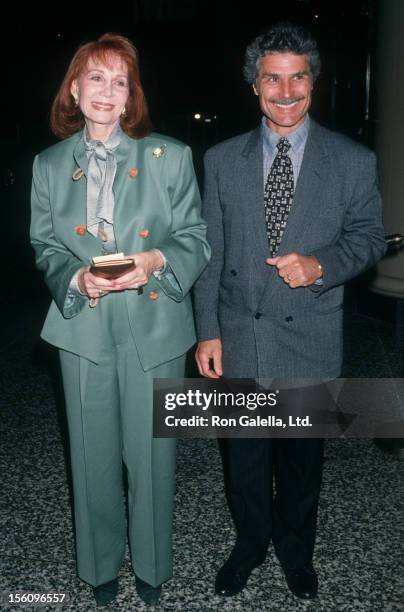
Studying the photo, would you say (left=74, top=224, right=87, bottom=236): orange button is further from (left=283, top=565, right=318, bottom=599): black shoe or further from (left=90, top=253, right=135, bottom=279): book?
(left=283, top=565, right=318, bottom=599): black shoe

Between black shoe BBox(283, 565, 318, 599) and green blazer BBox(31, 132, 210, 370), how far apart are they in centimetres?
92

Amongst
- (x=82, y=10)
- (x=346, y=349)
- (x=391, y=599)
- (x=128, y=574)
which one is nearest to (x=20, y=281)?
(x=346, y=349)

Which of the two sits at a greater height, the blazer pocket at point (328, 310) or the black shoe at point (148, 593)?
the blazer pocket at point (328, 310)

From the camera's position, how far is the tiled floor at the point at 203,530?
2.24 m

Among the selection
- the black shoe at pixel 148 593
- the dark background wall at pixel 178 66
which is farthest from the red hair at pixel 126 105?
the dark background wall at pixel 178 66

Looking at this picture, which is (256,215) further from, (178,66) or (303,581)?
(178,66)

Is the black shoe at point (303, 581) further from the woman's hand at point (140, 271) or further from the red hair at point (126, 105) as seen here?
the red hair at point (126, 105)

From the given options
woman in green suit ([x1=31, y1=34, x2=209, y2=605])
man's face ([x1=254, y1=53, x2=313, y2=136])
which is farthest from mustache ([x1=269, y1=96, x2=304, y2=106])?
woman in green suit ([x1=31, y1=34, x2=209, y2=605])

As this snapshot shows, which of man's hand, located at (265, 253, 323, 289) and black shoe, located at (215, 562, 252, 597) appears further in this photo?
black shoe, located at (215, 562, 252, 597)

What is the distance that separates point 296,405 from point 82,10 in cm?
1293

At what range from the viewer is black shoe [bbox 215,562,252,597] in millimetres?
2250

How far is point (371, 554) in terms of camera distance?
246 centimetres

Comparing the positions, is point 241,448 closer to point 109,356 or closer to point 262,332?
point 262,332

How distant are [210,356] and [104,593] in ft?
2.87
